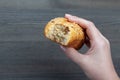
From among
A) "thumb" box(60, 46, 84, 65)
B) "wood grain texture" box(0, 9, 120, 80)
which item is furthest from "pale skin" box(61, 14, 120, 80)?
"wood grain texture" box(0, 9, 120, 80)

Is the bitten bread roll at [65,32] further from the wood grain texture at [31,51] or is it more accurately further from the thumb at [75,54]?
the wood grain texture at [31,51]

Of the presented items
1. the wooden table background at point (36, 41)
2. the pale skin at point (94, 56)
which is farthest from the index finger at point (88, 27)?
the wooden table background at point (36, 41)

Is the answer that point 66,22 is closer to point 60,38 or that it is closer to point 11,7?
point 60,38

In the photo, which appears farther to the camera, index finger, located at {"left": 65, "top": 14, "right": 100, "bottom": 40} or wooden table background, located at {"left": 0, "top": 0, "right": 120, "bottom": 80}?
wooden table background, located at {"left": 0, "top": 0, "right": 120, "bottom": 80}

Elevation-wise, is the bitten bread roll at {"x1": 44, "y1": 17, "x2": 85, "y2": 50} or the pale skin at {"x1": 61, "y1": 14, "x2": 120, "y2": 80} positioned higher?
the bitten bread roll at {"x1": 44, "y1": 17, "x2": 85, "y2": 50}

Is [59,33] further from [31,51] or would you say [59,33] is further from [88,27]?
[31,51]

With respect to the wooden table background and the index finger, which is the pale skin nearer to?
the index finger

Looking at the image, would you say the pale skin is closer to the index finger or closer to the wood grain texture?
the index finger
